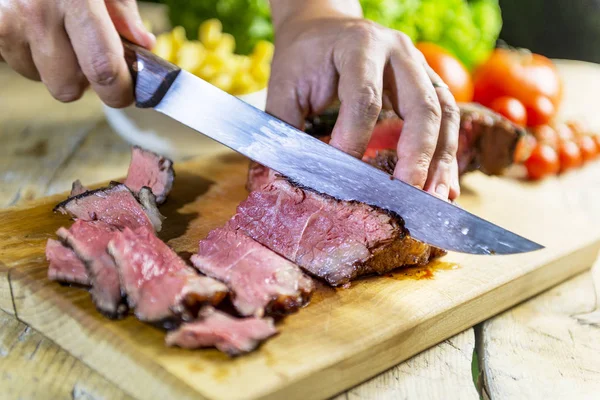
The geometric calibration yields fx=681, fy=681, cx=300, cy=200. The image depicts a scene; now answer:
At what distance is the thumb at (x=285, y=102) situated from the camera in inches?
109

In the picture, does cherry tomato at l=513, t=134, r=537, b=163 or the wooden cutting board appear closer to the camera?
the wooden cutting board

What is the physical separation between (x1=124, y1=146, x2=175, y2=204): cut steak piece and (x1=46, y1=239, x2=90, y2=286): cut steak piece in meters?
0.65

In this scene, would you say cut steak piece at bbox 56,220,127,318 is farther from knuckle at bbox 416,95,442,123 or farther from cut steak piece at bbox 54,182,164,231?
knuckle at bbox 416,95,442,123

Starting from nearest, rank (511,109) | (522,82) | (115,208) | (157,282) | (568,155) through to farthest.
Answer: (157,282)
(115,208)
(568,155)
(511,109)
(522,82)

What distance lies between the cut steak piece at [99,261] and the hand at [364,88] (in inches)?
33.8

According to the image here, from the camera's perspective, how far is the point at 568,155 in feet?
12.1

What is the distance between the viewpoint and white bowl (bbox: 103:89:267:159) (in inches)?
134

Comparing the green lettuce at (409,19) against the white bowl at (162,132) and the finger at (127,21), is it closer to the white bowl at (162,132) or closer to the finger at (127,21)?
the white bowl at (162,132)

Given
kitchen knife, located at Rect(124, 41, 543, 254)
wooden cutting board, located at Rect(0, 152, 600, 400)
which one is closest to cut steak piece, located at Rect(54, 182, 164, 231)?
wooden cutting board, located at Rect(0, 152, 600, 400)

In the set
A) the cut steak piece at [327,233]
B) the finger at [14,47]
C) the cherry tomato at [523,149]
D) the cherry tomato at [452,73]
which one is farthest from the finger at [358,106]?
the cherry tomato at [452,73]

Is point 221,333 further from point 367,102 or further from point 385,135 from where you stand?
point 385,135

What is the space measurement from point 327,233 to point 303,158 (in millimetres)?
274

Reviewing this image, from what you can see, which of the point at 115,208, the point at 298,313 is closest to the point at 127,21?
the point at 115,208

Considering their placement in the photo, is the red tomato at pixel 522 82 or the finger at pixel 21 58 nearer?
the finger at pixel 21 58
